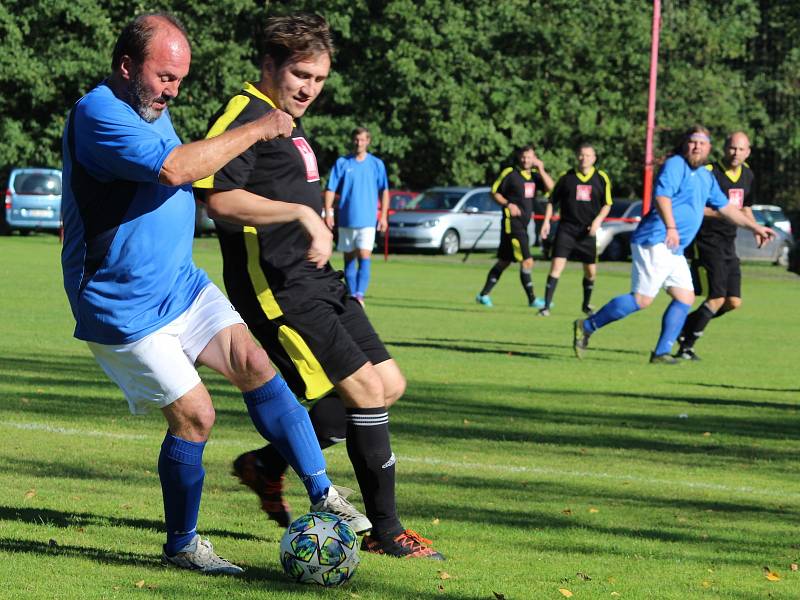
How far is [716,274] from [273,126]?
31.3 ft

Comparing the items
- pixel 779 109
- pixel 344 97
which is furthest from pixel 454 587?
pixel 779 109

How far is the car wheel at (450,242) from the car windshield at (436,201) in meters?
0.68

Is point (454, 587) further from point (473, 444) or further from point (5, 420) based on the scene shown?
point (5, 420)

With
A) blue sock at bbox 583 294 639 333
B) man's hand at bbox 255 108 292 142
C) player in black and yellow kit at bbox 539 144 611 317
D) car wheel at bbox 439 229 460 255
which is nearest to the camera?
man's hand at bbox 255 108 292 142

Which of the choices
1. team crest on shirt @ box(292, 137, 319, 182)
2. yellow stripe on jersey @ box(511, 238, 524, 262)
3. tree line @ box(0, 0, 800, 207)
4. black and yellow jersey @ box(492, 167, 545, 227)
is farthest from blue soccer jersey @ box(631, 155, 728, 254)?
tree line @ box(0, 0, 800, 207)

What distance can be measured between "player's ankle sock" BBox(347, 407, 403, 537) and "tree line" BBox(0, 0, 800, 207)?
1489 inches

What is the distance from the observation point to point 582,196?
19281mm

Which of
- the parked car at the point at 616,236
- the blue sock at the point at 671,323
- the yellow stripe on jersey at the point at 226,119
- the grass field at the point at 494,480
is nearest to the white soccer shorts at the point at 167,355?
the yellow stripe on jersey at the point at 226,119

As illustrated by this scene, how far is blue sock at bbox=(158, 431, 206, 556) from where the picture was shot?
16.6 feet

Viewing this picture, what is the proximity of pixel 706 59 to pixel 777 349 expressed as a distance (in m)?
38.9

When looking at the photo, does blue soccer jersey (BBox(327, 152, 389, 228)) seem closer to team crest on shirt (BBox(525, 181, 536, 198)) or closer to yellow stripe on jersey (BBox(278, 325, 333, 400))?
team crest on shirt (BBox(525, 181, 536, 198))

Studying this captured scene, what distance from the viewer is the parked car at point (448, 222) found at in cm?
3534

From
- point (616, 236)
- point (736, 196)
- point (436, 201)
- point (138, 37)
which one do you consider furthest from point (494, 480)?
point (436, 201)

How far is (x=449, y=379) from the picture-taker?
37.9 ft
